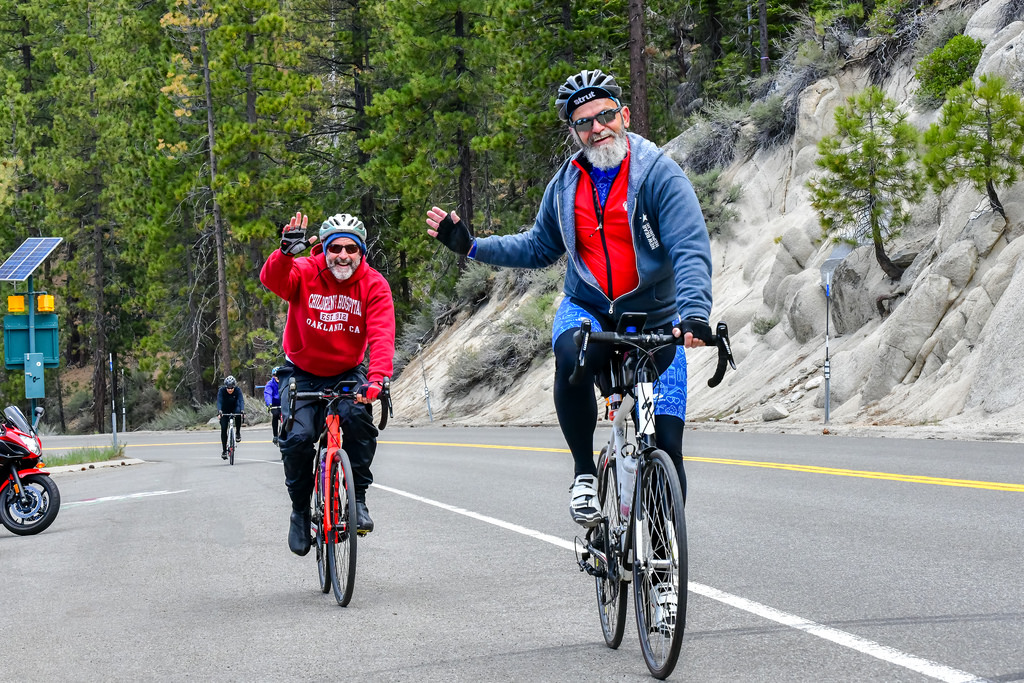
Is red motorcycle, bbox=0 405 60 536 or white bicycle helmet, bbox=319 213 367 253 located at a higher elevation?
white bicycle helmet, bbox=319 213 367 253

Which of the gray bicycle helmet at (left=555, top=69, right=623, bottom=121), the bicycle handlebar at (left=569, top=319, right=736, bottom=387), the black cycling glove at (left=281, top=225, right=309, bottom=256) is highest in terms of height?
the gray bicycle helmet at (left=555, top=69, right=623, bottom=121)

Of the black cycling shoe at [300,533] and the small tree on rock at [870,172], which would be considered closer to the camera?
the black cycling shoe at [300,533]

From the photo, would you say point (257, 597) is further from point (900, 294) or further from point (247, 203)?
point (247, 203)

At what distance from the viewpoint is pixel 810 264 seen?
80.3ft

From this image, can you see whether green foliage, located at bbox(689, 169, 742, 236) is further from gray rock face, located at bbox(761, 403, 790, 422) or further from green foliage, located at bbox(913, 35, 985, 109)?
gray rock face, located at bbox(761, 403, 790, 422)

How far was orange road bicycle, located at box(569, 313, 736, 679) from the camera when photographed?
172 inches

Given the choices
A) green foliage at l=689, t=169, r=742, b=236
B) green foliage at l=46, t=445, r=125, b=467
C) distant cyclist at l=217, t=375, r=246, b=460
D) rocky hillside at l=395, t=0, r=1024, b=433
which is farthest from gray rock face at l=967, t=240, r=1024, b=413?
green foliage at l=46, t=445, r=125, b=467

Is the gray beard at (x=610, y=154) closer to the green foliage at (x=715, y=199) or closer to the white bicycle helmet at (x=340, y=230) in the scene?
the white bicycle helmet at (x=340, y=230)

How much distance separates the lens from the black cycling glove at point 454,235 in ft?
18.6

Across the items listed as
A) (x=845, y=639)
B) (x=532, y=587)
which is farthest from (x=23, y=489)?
(x=845, y=639)

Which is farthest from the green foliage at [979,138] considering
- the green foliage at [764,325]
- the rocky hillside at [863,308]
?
the green foliage at [764,325]

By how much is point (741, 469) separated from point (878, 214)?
28.7ft

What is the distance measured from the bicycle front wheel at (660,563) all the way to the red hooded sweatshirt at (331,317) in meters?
2.82

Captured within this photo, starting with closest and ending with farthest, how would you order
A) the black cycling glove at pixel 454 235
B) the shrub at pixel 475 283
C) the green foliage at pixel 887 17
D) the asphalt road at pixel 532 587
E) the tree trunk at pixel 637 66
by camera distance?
the asphalt road at pixel 532 587 < the black cycling glove at pixel 454 235 < the tree trunk at pixel 637 66 < the green foliage at pixel 887 17 < the shrub at pixel 475 283
